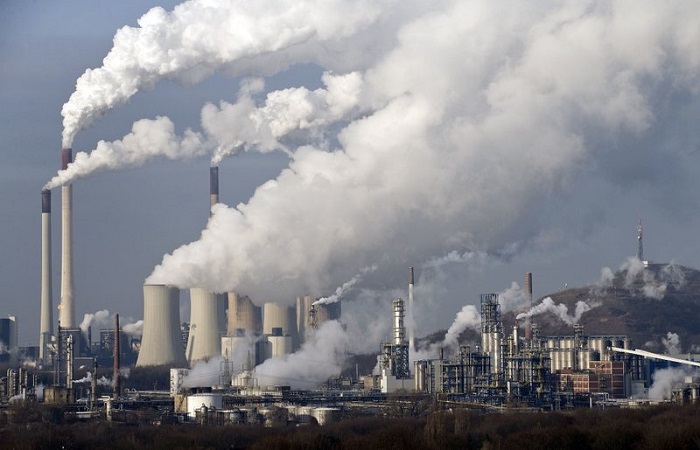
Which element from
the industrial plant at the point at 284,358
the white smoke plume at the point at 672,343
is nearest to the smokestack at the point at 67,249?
the industrial plant at the point at 284,358

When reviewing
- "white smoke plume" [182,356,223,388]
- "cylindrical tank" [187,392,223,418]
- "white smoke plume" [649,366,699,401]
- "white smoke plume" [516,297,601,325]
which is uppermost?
"white smoke plume" [516,297,601,325]

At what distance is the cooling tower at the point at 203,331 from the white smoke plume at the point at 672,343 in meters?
34.1

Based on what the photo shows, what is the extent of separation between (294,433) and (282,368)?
1262 inches

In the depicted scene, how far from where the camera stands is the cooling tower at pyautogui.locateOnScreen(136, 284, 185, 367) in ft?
253

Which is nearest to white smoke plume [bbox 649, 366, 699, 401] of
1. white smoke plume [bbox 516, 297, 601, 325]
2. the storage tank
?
the storage tank

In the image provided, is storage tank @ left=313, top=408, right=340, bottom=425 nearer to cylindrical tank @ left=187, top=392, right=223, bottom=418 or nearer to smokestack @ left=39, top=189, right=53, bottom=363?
cylindrical tank @ left=187, top=392, right=223, bottom=418

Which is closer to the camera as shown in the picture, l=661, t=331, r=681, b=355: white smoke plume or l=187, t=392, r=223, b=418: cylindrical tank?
l=187, t=392, r=223, b=418: cylindrical tank

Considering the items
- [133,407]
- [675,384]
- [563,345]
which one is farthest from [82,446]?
[563,345]

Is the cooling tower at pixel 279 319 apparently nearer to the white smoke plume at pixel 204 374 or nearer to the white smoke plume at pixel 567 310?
the white smoke plume at pixel 204 374

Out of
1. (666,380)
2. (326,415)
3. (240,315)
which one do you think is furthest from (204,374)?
(666,380)

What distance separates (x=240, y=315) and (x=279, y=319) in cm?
317

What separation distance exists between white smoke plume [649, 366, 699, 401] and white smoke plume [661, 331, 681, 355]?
21.9m

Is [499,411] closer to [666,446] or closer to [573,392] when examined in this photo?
[573,392]

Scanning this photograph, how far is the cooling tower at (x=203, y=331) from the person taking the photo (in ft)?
264
